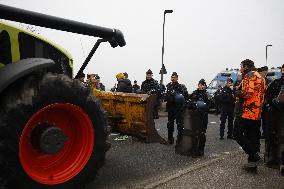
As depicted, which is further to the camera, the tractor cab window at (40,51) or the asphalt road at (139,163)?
the asphalt road at (139,163)

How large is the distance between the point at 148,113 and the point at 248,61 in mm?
2168

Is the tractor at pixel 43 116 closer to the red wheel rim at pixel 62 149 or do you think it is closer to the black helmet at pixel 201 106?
the red wheel rim at pixel 62 149

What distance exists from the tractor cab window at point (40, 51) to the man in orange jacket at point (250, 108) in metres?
3.13

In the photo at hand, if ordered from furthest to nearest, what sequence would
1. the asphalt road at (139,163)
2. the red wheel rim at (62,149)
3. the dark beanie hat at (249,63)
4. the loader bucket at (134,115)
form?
the loader bucket at (134,115) → the dark beanie hat at (249,63) → the asphalt road at (139,163) → the red wheel rim at (62,149)

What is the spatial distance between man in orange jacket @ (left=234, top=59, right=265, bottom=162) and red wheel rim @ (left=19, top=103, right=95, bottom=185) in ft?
10.1

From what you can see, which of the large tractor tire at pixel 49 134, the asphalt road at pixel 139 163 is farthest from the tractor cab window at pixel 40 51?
the asphalt road at pixel 139 163

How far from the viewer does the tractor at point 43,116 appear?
3455mm

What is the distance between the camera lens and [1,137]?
3359 millimetres

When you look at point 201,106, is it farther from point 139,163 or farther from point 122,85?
point 122,85

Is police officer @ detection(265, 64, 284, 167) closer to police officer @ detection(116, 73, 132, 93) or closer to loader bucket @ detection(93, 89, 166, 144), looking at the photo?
loader bucket @ detection(93, 89, 166, 144)

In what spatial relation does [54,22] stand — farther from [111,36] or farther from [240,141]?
[240,141]

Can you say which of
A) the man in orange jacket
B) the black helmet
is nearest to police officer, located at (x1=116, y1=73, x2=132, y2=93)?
the black helmet

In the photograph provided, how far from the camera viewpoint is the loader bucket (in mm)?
6816

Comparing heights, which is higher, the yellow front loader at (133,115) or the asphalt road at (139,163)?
the yellow front loader at (133,115)
